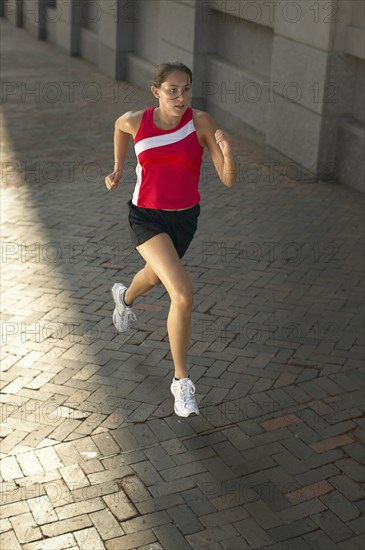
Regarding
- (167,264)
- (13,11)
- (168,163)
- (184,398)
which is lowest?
(13,11)

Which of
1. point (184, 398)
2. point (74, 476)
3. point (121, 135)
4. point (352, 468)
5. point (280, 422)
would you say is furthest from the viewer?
point (121, 135)

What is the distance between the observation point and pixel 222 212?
417 inches

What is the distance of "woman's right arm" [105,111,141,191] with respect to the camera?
6.12 metres

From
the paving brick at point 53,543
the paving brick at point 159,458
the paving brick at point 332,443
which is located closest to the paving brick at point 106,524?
the paving brick at point 53,543

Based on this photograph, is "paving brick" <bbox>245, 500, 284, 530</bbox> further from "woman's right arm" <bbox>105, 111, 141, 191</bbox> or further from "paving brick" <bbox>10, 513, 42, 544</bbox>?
"woman's right arm" <bbox>105, 111, 141, 191</bbox>

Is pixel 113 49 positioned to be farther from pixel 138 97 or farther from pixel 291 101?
pixel 291 101

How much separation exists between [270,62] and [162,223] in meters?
7.75

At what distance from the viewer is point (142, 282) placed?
6891mm

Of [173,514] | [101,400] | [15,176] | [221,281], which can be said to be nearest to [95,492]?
[173,514]

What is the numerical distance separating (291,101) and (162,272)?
6770 millimetres

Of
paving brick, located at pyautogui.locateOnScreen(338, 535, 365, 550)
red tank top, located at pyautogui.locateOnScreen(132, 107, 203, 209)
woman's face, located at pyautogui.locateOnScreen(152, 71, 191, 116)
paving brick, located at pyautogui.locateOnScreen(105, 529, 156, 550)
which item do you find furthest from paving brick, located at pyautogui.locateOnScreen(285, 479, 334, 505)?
woman's face, located at pyautogui.locateOnScreen(152, 71, 191, 116)

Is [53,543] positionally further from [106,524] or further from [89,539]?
[106,524]

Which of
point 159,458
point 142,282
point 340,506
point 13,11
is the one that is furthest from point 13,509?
point 13,11

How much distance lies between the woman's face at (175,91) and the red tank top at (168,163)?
193 mm
